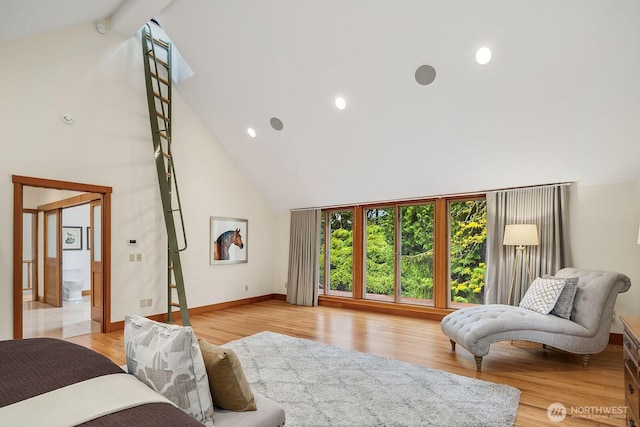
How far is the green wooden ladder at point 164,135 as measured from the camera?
5.03 m

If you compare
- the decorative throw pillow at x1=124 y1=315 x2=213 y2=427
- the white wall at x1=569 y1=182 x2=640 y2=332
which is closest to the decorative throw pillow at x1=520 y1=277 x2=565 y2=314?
the white wall at x1=569 y1=182 x2=640 y2=332

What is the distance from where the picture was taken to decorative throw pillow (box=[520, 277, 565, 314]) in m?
3.70

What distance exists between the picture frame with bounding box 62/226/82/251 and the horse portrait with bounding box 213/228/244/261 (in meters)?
4.39

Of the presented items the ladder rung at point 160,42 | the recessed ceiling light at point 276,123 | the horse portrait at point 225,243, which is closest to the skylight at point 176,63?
the ladder rung at point 160,42

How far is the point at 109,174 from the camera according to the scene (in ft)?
15.7

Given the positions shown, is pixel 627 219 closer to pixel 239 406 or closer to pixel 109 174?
pixel 239 406

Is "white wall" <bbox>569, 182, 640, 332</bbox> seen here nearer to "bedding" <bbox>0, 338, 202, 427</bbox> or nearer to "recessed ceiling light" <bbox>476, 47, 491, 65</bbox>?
"recessed ceiling light" <bbox>476, 47, 491, 65</bbox>

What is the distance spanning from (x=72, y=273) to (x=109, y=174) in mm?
4674

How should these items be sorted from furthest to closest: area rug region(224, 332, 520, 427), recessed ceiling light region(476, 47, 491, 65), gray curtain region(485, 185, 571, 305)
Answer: gray curtain region(485, 185, 571, 305) < recessed ceiling light region(476, 47, 491, 65) < area rug region(224, 332, 520, 427)

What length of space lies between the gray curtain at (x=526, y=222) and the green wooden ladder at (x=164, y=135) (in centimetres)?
428

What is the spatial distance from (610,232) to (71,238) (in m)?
10.0

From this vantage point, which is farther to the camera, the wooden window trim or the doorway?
the wooden window trim

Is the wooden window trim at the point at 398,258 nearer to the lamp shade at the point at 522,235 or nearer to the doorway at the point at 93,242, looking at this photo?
the lamp shade at the point at 522,235

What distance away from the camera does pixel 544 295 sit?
3781 millimetres
